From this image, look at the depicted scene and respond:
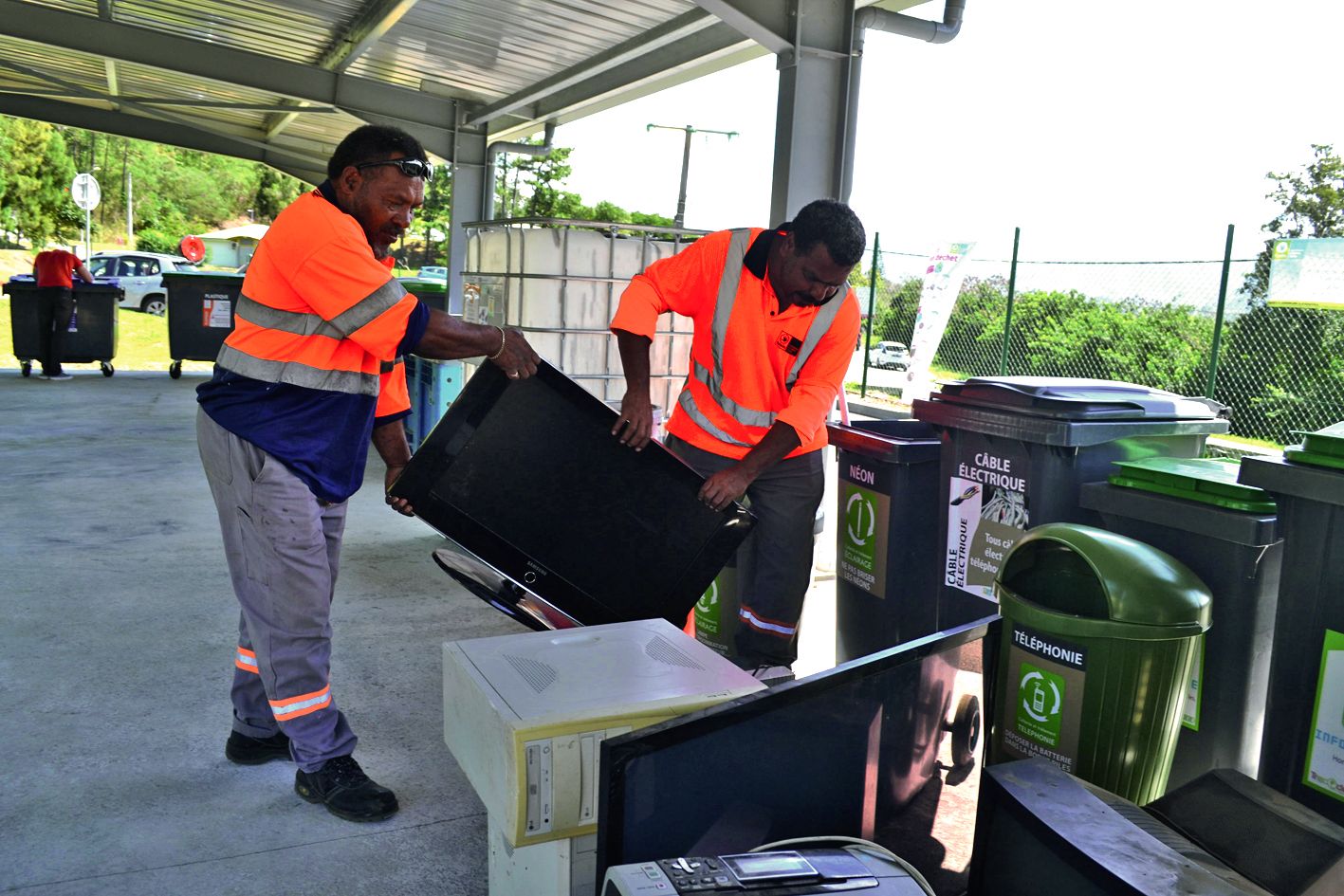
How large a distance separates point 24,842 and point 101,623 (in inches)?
72.7

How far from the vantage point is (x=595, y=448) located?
2.97 metres

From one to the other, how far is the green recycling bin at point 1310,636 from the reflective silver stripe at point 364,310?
2217mm

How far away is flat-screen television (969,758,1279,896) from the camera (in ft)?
5.25

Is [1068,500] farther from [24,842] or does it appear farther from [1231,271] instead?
[1231,271]

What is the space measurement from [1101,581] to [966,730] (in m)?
0.49

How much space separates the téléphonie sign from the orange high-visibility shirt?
1.63 ft

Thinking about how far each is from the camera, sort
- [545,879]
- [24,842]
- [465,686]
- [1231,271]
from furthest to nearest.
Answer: [1231,271], [24,842], [465,686], [545,879]

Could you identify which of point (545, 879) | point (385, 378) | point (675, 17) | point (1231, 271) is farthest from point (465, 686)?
point (1231, 271)

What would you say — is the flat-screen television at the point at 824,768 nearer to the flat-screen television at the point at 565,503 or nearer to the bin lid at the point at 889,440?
the flat-screen television at the point at 565,503

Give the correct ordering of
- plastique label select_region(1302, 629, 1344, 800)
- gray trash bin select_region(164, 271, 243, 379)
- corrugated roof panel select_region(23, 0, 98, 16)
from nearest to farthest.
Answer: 1. plastique label select_region(1302, 629, 1344, 800)
2. corrugated roof panel select_region(23, 0, 98, 16)
3. gray trash bin select_region(164, 271, 243, 379)

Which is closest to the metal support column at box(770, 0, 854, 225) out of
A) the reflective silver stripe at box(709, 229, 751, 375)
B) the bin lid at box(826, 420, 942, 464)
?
the bin lid at box(826, 420, 942, 464)

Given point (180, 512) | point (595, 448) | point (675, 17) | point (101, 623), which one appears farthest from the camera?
point (675, 17)

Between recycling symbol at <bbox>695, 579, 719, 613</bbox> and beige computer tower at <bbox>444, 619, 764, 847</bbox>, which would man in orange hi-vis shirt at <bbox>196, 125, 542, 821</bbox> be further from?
recycling symbol at <bbox>695, 579, 719, 613</bbox>

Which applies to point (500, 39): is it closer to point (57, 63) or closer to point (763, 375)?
point (763, 375)
